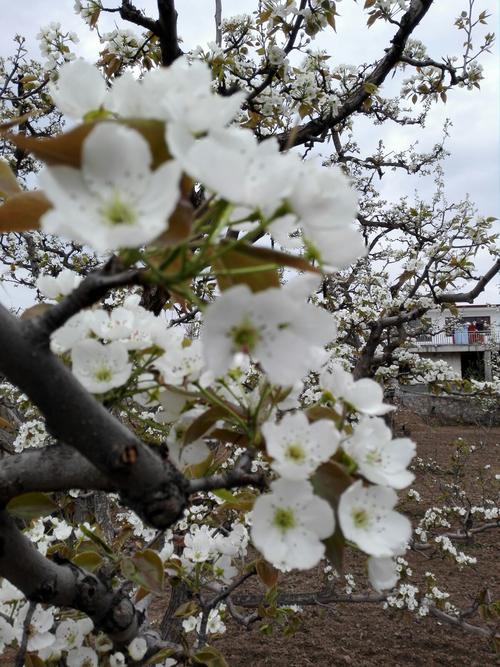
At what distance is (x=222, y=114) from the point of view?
0.46 m

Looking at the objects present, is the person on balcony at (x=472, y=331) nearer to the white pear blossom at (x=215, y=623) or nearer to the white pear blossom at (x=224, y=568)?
the white pear blossom at (x=215, y=623)

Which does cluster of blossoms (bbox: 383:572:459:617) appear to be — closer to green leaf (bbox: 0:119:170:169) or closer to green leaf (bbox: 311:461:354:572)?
green leaf (bbox: 311:461:354:572)

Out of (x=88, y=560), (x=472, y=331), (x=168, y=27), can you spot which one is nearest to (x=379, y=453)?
(x=88, y=560)

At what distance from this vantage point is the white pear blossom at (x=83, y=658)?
46.8 inches

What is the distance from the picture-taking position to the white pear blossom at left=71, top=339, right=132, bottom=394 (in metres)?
0.68

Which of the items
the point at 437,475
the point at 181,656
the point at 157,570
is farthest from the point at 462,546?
the point at 157,570

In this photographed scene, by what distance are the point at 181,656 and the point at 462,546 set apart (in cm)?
482

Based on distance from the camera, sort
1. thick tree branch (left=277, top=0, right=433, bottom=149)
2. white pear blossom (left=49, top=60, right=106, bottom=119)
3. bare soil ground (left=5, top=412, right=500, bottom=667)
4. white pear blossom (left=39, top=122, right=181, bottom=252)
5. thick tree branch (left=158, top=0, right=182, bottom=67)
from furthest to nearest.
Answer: bare soil ground (left=5, top=412, right=500, bottom=667), thick tree branch (left=277, top=0, right=433, bottom=149), thick tree branch (left=158, top=0, right=182, bottom=67), white pear blossom (left=49, top=60, right=106, bottom=119), white pear blossom (left=39, top=122, right=181, bottom=252)

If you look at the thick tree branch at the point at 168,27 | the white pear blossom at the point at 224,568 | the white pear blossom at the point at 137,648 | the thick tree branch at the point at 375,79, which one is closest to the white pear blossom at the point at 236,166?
the white pear blossom at the point at 137,648

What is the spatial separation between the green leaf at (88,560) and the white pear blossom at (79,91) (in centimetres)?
95

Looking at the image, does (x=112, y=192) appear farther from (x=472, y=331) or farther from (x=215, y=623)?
(x=472, y=331)

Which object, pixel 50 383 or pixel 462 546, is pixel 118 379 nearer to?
pixel 50 383

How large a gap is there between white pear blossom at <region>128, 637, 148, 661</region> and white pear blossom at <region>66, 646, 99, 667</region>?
3.5 inches

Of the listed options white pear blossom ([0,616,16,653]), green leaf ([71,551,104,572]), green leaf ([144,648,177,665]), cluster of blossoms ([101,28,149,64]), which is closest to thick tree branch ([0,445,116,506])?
green leaf ([71,551,104,572])
